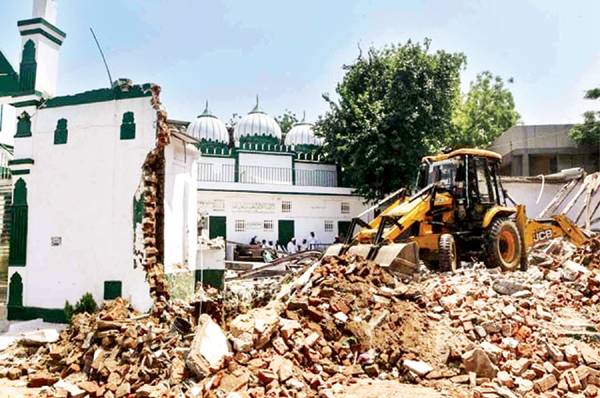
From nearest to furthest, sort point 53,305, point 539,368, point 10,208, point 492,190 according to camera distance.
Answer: point 539,368 < point 53,305 < point 10,208 < point 492,190

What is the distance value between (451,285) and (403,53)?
17.2 metres

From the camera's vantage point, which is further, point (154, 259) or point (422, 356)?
point (154, 259)

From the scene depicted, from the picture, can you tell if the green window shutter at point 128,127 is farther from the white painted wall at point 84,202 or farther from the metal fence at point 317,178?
the metal fence at point 317,178

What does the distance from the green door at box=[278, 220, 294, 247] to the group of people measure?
8.0 inches

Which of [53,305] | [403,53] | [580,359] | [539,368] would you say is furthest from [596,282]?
[403,53]

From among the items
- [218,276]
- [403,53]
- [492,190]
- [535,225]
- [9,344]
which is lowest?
[9,344]

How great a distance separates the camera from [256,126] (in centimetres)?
2667

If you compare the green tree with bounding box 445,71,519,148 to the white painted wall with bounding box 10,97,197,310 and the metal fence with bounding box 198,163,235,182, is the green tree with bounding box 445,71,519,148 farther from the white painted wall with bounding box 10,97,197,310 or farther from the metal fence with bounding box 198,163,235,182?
the white painted wall with bounding box 10,97,197,310

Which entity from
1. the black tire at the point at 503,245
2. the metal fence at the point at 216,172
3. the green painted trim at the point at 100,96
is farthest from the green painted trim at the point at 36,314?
the metal fence at the point at 216,172

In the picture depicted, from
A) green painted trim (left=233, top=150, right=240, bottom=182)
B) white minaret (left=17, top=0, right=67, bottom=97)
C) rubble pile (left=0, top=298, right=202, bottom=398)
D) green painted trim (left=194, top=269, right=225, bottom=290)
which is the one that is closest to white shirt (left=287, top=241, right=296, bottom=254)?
green painted trim (left=233, top=150, right=240, bottom=182)

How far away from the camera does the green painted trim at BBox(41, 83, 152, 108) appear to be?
324 inches

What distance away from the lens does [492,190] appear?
10727 mm

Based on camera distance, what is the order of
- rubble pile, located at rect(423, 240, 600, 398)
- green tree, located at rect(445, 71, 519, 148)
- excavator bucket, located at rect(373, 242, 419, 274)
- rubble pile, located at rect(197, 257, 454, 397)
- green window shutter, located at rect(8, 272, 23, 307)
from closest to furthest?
rubble pile, located at rect(197, 257, 454, 397) → rubble pile, located at rect(423, 240, 600, 398) → excavator bucket, located at rect(373, 242, 419, 274) → green window shutter, located at rect(8, 272, 23, 307) → green tree, located at rect(445, 71, 519, 148)

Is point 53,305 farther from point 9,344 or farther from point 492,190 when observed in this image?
point 492,190
